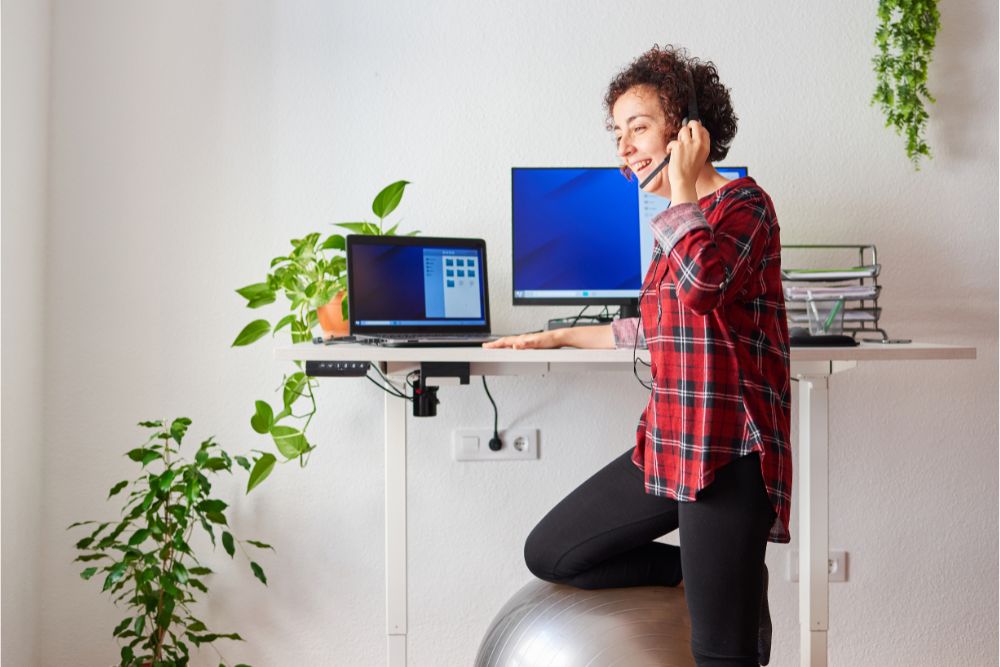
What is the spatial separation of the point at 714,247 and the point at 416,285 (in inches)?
36.2

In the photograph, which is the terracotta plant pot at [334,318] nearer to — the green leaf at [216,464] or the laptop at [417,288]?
the laptop at [417,288]

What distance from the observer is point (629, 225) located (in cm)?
198

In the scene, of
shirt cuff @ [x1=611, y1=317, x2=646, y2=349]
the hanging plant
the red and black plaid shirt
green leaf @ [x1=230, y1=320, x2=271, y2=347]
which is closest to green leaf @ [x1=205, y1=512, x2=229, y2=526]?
green leaf @ [x1=230, y1=320, x2=271, y2=347]

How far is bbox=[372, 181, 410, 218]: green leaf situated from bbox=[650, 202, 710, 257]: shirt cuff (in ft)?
3.07

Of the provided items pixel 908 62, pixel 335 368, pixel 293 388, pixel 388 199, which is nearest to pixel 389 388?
pixel 293 388

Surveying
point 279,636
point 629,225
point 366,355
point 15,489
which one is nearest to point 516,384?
point 629,225

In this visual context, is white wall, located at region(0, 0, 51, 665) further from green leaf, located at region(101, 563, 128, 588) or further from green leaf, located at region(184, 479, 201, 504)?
A: green leaf, located at region(184, 479, 201, 504)

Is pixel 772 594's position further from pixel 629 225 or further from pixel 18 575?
pixel 18 575

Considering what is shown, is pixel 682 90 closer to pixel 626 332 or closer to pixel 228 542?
pixel 626 332

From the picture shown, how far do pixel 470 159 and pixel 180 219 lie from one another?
2.57 ft

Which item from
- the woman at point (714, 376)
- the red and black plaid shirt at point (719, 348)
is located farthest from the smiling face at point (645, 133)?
the red and black plaid shirt at point (719, 348)

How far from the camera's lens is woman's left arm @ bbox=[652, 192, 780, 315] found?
3.67 ft

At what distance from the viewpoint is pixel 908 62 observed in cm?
214

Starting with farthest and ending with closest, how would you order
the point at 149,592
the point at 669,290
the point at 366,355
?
the point at 149,592 < the point at 366,355 < the point at 669,290
